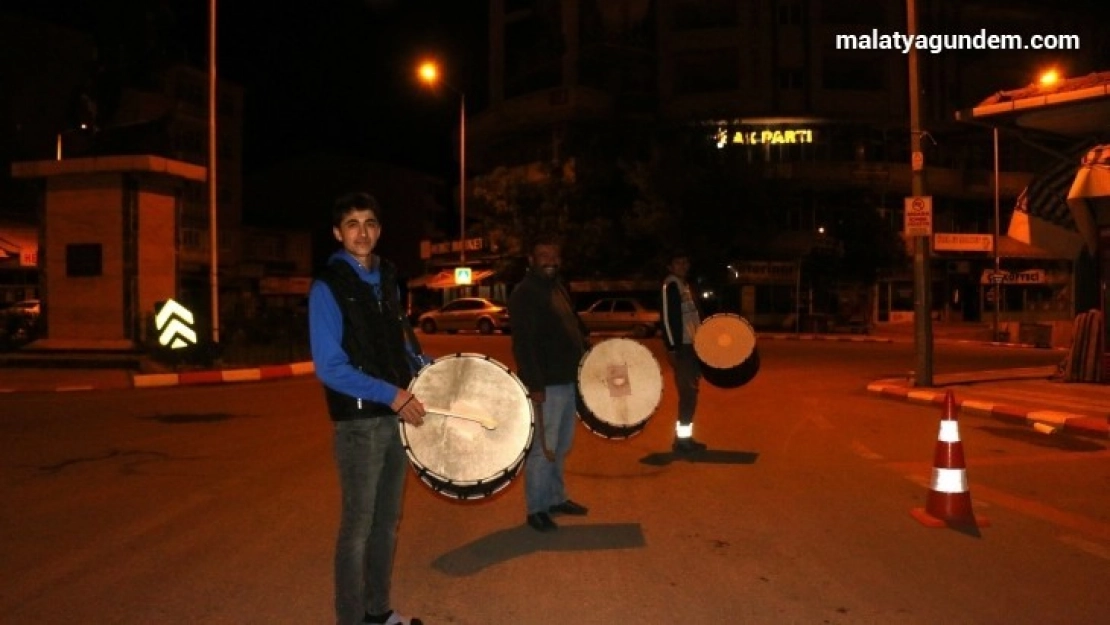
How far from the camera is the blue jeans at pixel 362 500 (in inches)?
164

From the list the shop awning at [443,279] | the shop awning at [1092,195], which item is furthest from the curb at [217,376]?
the shop awning at [443,279]

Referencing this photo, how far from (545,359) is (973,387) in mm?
11723

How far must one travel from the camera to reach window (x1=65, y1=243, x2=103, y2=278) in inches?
752

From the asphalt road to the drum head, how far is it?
886mm

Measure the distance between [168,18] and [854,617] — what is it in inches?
772

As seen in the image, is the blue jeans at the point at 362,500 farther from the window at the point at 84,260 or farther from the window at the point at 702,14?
the window at the point at 702,14

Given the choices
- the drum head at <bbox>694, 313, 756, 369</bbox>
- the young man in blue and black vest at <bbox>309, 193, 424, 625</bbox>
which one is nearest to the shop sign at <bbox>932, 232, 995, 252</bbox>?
the drum head at <bbox>694, 313, 756, 369</bbox>

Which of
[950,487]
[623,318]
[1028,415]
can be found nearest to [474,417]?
[950,487]

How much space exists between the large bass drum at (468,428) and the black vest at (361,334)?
26 centimetres

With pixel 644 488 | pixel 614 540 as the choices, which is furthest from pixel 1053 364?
pixel 614 540

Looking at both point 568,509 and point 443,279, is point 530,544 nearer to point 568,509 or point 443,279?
point 568,509

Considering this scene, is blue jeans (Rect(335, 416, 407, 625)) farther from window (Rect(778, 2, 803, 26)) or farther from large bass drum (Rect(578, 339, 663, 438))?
window (Rect(778, 2, 803, 26))

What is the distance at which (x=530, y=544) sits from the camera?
6.35 meters

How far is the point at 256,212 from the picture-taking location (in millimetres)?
69750
